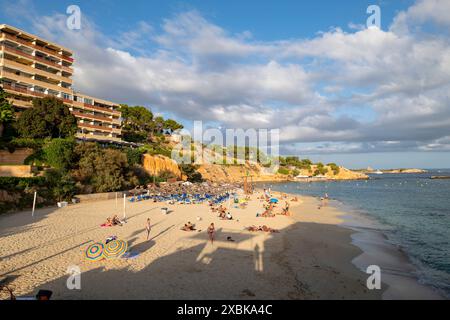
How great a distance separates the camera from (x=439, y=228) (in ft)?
72.4

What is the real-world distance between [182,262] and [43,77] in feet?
168

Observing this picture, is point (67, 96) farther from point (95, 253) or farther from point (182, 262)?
point (182, 262)

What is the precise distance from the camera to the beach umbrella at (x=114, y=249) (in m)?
11.6

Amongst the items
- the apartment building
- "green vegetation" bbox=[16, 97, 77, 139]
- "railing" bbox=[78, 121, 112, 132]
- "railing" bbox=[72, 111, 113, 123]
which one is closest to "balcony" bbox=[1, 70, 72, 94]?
the apartment building

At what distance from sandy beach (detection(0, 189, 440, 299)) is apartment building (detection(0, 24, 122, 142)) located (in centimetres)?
3261

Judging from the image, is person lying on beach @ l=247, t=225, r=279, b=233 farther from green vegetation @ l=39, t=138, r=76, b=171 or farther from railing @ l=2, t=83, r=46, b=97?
railing @ l=2, t=83, r=46, b=97

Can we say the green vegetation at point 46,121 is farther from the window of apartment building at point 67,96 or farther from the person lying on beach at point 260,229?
the person lying on beach at point 260,229

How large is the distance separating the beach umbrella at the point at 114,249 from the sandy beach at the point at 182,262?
0.86ft

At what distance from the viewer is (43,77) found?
49062 mm

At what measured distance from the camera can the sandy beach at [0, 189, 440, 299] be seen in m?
9.38

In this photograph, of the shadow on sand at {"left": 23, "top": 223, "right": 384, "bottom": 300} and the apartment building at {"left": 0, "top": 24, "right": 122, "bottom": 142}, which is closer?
the shadow on sand at {"left": 23, "top": 223, "right": 384, "bottom": 300}

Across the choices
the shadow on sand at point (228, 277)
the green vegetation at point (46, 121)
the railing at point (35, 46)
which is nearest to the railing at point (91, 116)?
the railing at point (35, 46)

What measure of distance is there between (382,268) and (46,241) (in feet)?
54.7
